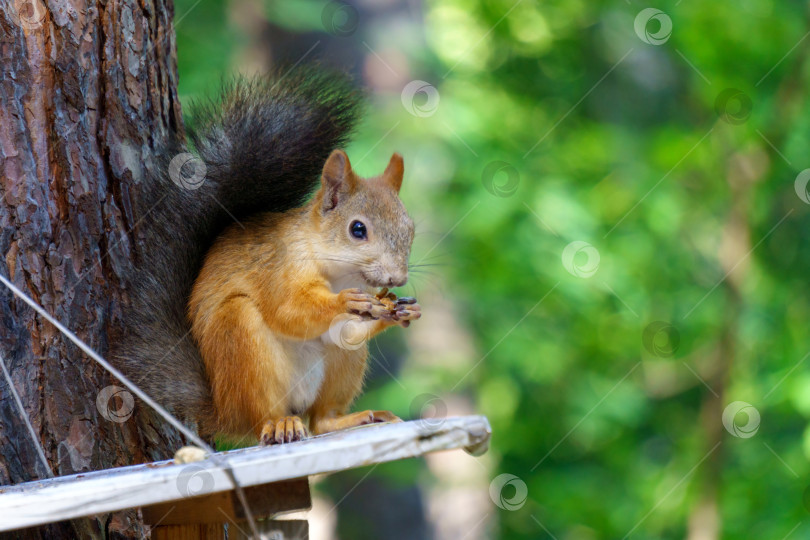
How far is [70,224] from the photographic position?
5.51 feet

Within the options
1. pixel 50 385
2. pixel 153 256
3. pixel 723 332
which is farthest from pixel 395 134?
pixel 50 385

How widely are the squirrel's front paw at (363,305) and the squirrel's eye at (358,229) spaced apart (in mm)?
256

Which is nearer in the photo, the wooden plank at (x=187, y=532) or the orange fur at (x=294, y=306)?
the wooden plank at (x=187, y=532)

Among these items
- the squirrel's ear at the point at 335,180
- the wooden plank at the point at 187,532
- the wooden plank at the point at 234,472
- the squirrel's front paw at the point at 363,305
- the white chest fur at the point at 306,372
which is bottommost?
the wooden plank at the point at 187,532

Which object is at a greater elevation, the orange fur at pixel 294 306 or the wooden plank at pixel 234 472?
the orange fur at pixel 294 306

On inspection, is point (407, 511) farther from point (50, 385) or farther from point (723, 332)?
point (50, 385)

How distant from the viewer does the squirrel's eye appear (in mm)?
1857

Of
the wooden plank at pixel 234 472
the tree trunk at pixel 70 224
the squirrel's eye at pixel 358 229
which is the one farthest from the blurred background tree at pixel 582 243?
the wooden plank at pixel 234 472

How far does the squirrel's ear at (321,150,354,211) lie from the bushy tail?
58mm

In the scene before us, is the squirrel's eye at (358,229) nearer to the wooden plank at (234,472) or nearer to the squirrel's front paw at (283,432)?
the squirrel's front paw at (283,432)

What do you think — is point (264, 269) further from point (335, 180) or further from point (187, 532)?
point (187, 532)

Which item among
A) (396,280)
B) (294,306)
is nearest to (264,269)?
(294,306)

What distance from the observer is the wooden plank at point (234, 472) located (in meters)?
1.04

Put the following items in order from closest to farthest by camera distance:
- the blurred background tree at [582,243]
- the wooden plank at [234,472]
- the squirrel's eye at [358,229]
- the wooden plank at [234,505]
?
the wooden plank at [234,472] < the wooden plank at [234,505] < the squirrel's eye at [358,229] < the blurred background tree at [582,243]
